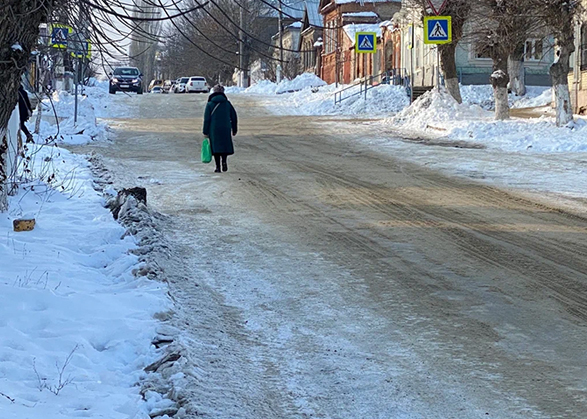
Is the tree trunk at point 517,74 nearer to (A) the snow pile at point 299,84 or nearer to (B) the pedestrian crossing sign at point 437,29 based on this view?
(B) the pedestrian crossing sign at point 437,29

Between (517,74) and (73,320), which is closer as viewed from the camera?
(73,320)

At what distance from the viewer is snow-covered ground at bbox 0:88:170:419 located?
15.1 ft

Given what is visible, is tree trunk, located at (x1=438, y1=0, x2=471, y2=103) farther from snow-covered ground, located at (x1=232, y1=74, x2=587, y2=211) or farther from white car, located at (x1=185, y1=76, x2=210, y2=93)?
white car, located at (x1=185, y1=76, x2=210, y2=93)

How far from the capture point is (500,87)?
26031 millimetres

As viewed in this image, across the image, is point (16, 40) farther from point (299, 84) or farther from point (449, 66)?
point (299, 84)

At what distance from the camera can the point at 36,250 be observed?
26.9 ft

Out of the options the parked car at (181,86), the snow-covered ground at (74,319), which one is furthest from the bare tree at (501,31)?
the parked car at (181,86)

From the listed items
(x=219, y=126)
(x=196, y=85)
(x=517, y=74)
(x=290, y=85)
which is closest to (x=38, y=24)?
(x=219, y=126)

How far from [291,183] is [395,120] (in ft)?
51.0

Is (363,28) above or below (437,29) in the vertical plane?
above

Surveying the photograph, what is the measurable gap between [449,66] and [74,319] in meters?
27.1

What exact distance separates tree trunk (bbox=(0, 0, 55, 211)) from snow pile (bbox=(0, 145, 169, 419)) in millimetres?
1521

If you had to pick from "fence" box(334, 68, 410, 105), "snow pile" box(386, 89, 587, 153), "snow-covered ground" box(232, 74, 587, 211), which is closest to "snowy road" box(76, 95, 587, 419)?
"snow-covered ground" box(232, 74, 587, 211)

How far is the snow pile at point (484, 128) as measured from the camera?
20578mm
